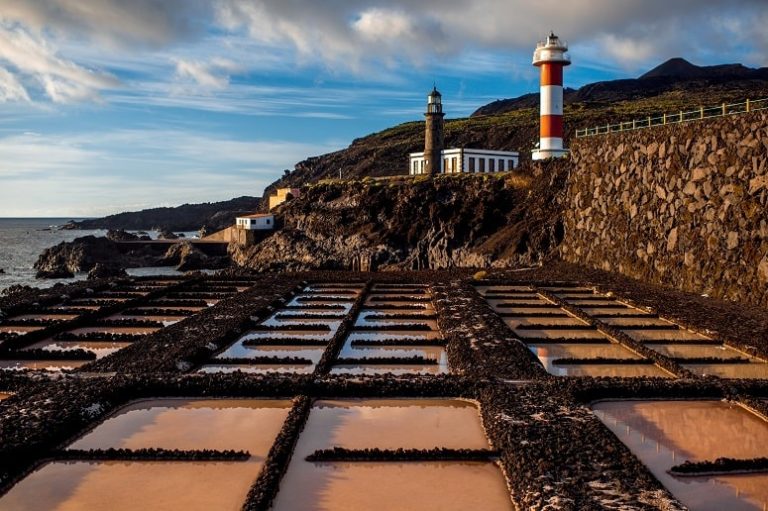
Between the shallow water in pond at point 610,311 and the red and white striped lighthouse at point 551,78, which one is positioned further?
the red and white striped lighthouse at point 551,78

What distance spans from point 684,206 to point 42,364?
890 inches

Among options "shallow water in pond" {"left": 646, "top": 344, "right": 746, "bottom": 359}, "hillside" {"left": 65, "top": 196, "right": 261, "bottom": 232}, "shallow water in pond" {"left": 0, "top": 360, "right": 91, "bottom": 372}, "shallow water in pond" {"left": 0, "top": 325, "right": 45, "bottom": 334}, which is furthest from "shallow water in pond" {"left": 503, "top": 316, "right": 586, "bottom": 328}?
"hillside" {"left": 65, "top": 196, "right": 261, "bottom": 232}

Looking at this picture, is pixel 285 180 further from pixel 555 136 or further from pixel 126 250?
pixel 555 136

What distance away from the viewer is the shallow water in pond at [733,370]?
1341cm

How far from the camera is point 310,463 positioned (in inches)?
357

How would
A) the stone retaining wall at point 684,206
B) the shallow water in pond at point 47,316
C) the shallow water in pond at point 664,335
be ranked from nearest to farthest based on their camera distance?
the shallow water in pond at point 664,335 → the shallow water in pond at point 47,316 → the stone retaining wall at point 684,206

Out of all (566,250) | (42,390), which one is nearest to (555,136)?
(566,250)

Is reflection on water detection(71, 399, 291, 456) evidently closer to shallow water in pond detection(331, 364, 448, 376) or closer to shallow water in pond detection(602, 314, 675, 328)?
shallow water in pond detection(331, 364, 448, 376)

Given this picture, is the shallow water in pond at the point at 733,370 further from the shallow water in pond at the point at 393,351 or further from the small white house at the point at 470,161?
the small white house at the point at 470,161

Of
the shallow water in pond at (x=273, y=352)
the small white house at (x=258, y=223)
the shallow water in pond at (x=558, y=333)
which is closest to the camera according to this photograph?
the shallow water in pond at (x=273, y=352)

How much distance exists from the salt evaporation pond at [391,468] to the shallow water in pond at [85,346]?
280 inches

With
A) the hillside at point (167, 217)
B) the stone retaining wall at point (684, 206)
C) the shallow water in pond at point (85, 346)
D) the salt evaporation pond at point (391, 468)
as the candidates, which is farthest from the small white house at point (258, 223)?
the hillside at point (167, 217)

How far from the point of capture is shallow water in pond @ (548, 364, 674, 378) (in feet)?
44.5

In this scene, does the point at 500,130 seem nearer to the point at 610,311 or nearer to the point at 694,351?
the point at 610,311
